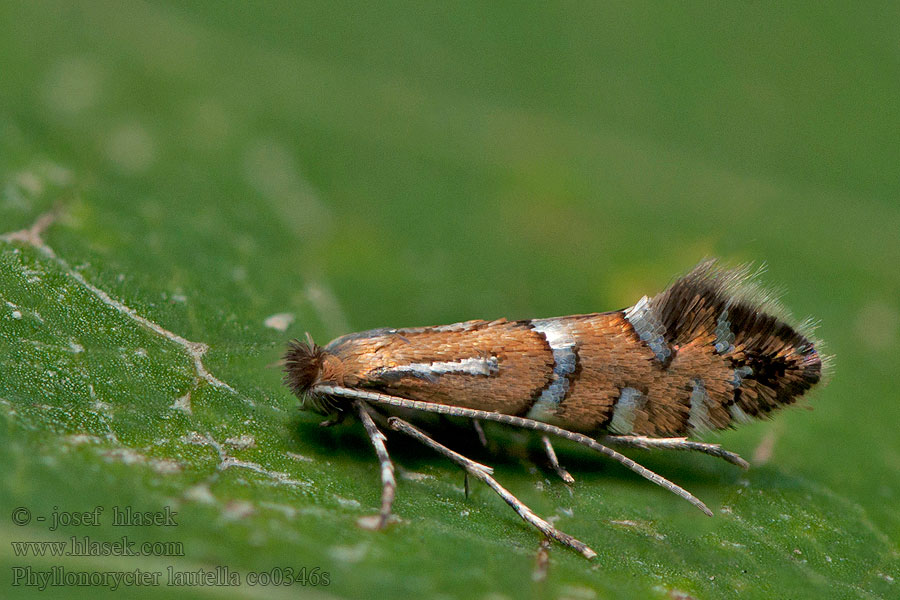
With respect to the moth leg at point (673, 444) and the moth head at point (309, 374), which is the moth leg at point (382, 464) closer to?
the moth head at point (309, 374)

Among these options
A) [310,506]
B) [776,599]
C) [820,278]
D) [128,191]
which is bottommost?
[776,599]

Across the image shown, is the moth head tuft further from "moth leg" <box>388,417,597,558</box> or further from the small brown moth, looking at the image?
"moth leg" <box>388,417,597,558</box>

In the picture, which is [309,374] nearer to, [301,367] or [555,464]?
[301,367]

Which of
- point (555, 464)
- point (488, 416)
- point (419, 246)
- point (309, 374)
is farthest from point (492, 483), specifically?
point (419, 246)

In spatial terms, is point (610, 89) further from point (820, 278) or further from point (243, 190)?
point (243, 190)

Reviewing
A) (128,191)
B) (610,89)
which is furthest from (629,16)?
(128,191)

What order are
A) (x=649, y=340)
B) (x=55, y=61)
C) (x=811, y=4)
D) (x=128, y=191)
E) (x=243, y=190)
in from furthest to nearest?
1. (x=811, y=4)
2. (x=55, y=61)
3. (x=243, y=190)
4. (x=128, y=191)
5. (x=649, y=340)
